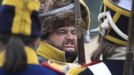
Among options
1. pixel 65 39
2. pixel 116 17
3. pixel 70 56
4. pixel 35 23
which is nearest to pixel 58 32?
pixel 65 39

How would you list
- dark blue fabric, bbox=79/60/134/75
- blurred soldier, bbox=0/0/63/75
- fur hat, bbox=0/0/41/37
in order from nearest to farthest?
blurred soldier, bbox=0/0/63/75, fur hat, bbox=0/0/41/37, dark blue fabric, bbox=79/60/134/75

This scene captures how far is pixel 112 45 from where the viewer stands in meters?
4.25

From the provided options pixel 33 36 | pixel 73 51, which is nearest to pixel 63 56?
pixel 73 51

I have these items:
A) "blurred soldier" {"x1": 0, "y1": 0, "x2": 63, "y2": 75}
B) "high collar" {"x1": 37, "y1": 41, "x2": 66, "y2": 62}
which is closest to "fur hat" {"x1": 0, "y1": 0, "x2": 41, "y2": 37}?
"blurred soldier" {"x1": 0, "y1": 0, "x2": 63, "y2": 75}

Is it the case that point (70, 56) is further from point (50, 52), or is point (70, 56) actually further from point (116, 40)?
point (116, 40)

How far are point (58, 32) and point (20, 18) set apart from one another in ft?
5.59

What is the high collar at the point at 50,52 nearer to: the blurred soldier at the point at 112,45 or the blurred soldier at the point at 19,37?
the blurred soldier at the point at 112,45

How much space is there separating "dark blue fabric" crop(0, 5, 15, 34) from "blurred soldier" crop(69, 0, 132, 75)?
3.21 feet

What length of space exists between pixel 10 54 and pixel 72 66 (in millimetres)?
1420

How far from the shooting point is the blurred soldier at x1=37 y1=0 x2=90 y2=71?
4.99 metres

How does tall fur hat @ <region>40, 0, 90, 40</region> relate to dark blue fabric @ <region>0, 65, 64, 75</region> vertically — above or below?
below

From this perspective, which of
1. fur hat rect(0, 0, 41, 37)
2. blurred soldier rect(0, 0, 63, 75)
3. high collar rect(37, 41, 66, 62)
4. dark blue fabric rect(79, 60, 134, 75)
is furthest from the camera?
high collar rect(37, 41, 66, 62)

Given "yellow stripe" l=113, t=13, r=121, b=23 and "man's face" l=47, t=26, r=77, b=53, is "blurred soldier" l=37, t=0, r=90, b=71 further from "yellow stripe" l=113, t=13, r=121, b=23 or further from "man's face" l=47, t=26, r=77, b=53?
"yellow stripe" l=113, t=13, r=121, b=23

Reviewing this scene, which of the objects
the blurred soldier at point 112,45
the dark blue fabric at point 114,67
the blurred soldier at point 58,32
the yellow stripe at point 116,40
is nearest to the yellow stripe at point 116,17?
the blurred soldier at point 112,45
